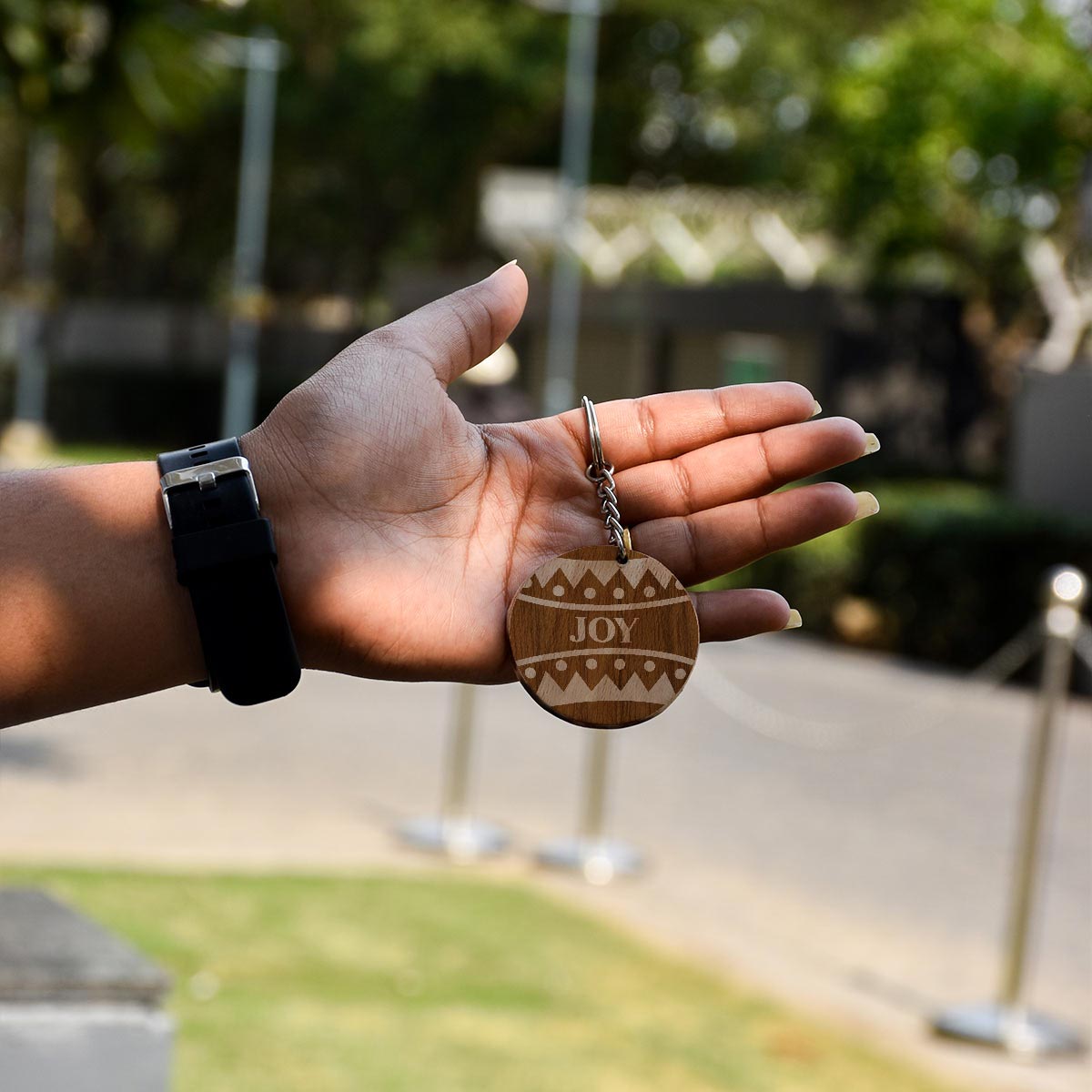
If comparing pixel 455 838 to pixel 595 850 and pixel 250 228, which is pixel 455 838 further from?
pixel 250 228

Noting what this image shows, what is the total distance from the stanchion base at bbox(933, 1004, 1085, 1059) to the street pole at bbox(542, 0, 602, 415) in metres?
19.5

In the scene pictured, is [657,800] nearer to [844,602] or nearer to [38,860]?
[38,860]

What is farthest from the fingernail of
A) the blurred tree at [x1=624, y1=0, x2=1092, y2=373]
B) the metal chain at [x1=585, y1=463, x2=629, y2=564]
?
the blurred tree at [x1=624, y1=0, x2=1092, y2=373]

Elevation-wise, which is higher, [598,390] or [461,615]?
[461,615]

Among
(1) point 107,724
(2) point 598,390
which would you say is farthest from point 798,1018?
(2) point 598,390

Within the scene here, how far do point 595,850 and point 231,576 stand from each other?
19.4 feet

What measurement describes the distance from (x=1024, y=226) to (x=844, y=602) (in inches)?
204

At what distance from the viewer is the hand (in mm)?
1853

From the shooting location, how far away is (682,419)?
6.26 ft

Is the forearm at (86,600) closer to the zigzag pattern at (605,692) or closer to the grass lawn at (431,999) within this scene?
the zigzag pattern at (605,692)

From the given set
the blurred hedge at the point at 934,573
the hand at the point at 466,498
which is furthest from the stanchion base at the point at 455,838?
the blurred hedge at the point at 934,573

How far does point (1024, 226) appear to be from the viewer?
1875 cm

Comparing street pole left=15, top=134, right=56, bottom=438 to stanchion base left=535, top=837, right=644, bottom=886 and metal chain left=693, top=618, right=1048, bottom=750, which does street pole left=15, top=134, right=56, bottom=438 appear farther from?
stanchion base left=535, top=837, right=644, bottom=886

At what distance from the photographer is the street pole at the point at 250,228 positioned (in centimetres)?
3372
